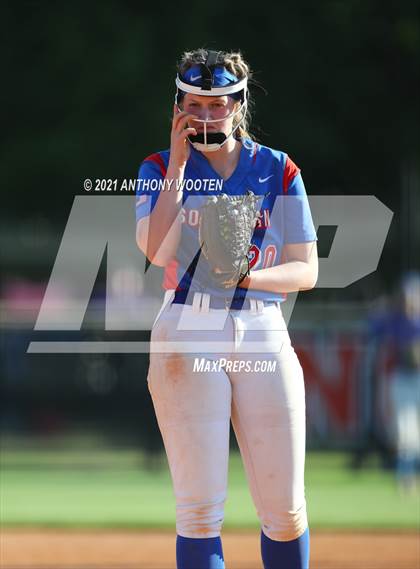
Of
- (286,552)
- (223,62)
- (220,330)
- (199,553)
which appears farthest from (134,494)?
(223,62)

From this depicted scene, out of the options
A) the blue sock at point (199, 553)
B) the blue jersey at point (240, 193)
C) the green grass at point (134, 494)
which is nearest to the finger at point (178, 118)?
the blue jersey at point (240, 193)

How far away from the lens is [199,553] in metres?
3.82

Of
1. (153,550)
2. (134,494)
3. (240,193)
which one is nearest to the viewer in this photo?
(240,193)

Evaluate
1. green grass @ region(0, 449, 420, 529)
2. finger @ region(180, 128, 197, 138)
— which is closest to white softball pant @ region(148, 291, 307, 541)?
finger @ region(180, 128, 197, 138)

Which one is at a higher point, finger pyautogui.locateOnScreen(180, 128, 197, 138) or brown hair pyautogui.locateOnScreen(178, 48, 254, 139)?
brown hair pyautogui.locateOnScreen(178, 48, 254, 139)

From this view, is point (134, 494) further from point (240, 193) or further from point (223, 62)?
point (223, 62)

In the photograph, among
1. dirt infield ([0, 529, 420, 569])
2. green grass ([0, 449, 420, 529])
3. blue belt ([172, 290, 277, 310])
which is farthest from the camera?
green grass ([0, 449, 420, 529])

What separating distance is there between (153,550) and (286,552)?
128 inches

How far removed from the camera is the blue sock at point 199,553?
12.5ft

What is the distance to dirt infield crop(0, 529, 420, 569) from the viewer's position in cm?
652

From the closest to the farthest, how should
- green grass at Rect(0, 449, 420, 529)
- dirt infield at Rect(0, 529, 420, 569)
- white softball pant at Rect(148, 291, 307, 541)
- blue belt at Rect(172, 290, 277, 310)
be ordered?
white softball pant at Rect(148, 291, 307, 541)
blue belt at Rect(172, 290, 277, 310)
dirt infield at Rect(0, 529, 420, 569)
green grass at Rect(0, 449, 420, 529)

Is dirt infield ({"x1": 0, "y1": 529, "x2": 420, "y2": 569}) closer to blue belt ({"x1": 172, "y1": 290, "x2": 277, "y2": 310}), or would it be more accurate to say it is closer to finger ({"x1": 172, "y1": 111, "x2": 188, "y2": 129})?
blue belt ({"x1": 172, "y1": 290, "x2": 277, "y2": 310})

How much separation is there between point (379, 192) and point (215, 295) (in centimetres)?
1198

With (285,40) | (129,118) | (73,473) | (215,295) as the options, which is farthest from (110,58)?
(215,295)
